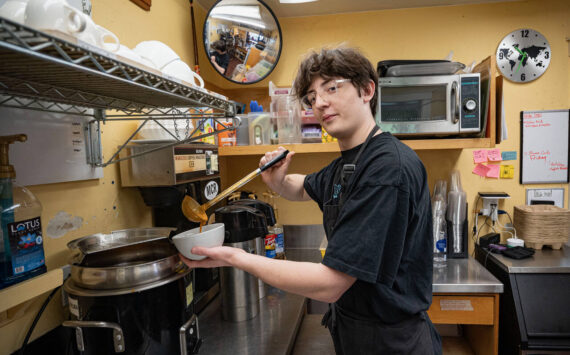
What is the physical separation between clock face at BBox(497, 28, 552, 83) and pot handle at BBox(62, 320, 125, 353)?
2.46 meters

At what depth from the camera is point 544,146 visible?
6.91 feet

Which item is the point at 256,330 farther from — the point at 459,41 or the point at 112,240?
the point at 459,41

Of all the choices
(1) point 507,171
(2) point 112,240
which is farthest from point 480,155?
(2) point 112,240

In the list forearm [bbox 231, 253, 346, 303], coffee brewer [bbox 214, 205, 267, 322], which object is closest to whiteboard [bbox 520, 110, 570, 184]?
coffee brewer [bbox 214, 205, 267, 322]

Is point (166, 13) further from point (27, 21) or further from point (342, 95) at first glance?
point (27, 21)

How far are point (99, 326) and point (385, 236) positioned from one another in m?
0.68

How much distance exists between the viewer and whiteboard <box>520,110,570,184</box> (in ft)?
6.86

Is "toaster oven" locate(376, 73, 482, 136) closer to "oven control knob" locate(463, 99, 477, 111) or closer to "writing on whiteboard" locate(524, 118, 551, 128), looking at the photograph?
"oven control knob" locate(463, 99, 477, 111)

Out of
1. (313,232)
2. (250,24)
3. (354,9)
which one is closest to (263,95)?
(250,24)

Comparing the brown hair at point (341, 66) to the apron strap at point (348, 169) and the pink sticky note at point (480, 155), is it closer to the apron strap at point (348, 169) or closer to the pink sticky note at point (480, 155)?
the apron strap at point (348, 169)

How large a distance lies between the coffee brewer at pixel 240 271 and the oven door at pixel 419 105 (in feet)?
3.24

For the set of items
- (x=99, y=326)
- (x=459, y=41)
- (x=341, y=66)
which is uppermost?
(x=459, y=41)

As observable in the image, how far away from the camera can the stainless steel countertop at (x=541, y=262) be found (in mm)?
1657

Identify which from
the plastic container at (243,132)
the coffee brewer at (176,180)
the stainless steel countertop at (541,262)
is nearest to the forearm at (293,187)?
the coffee brewer at (176,180)
